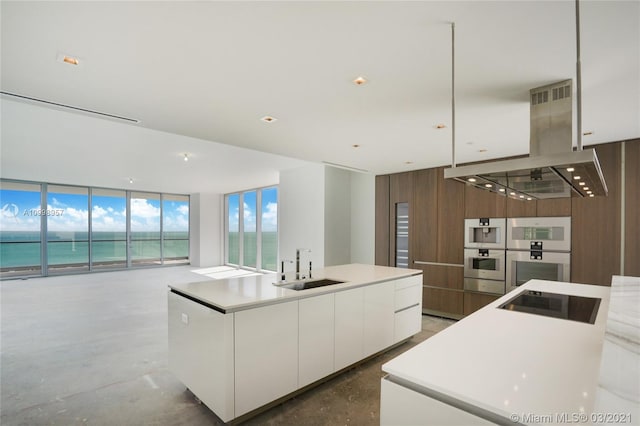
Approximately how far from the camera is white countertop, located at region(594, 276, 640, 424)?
619 mm

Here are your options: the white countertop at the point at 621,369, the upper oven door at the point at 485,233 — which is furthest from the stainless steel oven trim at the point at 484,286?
the white countertop at the point at 621,369

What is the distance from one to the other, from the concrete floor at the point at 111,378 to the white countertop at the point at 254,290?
0.89 meters

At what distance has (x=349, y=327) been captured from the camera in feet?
9.87

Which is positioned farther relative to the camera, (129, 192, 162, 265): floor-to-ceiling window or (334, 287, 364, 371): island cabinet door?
(129, 192, 162, 265): floor-to-ceiling window

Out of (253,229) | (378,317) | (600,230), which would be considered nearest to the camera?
(378,317)

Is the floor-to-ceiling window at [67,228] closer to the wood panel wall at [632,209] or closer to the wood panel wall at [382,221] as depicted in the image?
the wood panel wall at [382,221]

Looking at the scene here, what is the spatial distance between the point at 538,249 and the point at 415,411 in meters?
3.91

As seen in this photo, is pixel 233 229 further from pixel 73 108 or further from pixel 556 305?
pixel 556 305

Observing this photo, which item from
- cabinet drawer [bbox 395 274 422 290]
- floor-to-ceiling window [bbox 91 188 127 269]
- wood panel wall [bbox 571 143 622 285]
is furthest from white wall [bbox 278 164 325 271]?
floor-to-ceiling window [bbox 91 188 127 269]

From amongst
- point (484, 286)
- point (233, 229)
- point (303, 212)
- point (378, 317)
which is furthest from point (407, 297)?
point (233, 229)

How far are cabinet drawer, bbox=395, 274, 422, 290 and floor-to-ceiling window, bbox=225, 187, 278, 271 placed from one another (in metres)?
5.35

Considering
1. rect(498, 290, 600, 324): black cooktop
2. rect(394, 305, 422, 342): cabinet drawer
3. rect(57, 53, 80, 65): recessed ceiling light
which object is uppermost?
rect(57, 53, 80, 65): recessed ceiling light

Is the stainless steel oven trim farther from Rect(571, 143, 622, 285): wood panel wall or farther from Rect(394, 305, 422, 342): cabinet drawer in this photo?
Rect(394, 305, 422, 342): cabinet drawer

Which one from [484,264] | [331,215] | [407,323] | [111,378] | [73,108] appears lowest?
[111,378]
